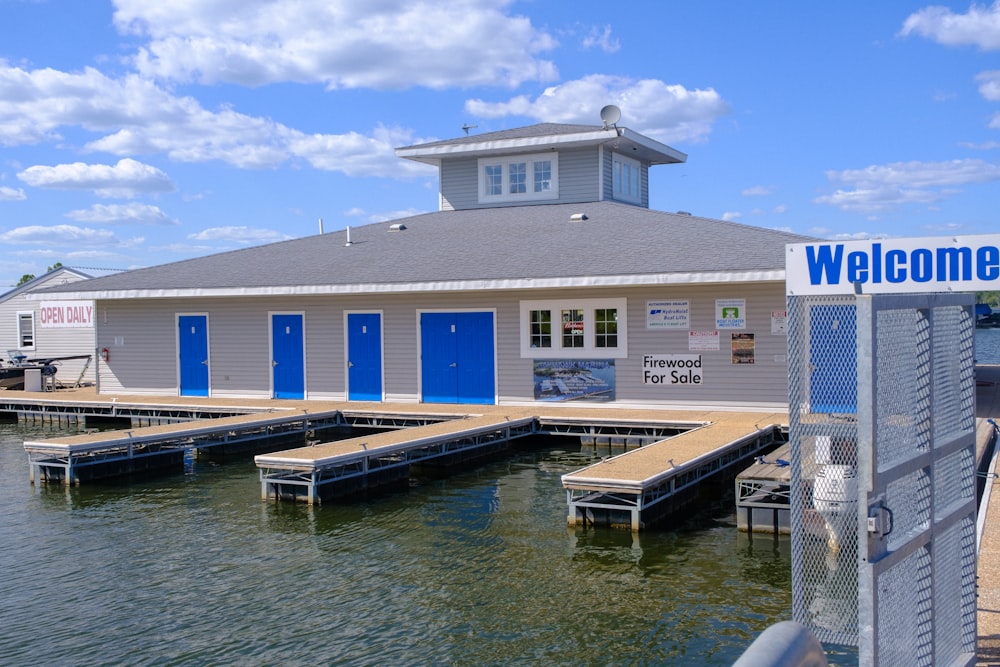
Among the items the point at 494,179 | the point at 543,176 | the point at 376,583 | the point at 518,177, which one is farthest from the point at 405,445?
the point at 494,179

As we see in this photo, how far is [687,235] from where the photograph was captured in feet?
60.2

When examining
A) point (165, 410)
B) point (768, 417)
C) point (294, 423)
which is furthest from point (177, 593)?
point (165, 410)

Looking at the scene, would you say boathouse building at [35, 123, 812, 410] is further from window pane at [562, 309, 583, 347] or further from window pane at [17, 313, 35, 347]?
window pane at [17, 313, 35, 347]

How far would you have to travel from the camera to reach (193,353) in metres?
20.6

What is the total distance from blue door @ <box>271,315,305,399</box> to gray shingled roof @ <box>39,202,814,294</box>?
1.00m

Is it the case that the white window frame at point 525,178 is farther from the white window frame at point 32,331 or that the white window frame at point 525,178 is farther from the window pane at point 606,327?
the white window frame at point 32,331

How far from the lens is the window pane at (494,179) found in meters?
23.9

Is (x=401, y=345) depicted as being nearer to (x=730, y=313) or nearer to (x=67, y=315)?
(x=730, y=313)

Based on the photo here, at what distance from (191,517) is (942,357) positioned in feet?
30.4

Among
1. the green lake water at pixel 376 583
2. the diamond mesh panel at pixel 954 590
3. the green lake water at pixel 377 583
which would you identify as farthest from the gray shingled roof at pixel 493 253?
the diamond mesh panel at pixel 954 590

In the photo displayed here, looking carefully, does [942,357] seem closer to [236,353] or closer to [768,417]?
[768,417]

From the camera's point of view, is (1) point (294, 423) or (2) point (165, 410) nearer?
(1) point (294, 423)

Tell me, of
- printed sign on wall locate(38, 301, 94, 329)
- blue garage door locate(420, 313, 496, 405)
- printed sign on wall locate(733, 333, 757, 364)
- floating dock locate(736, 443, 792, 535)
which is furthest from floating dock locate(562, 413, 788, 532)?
printed sign on wall locate(38, 301, 94, 329)

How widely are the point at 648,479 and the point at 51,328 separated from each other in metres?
21.8
